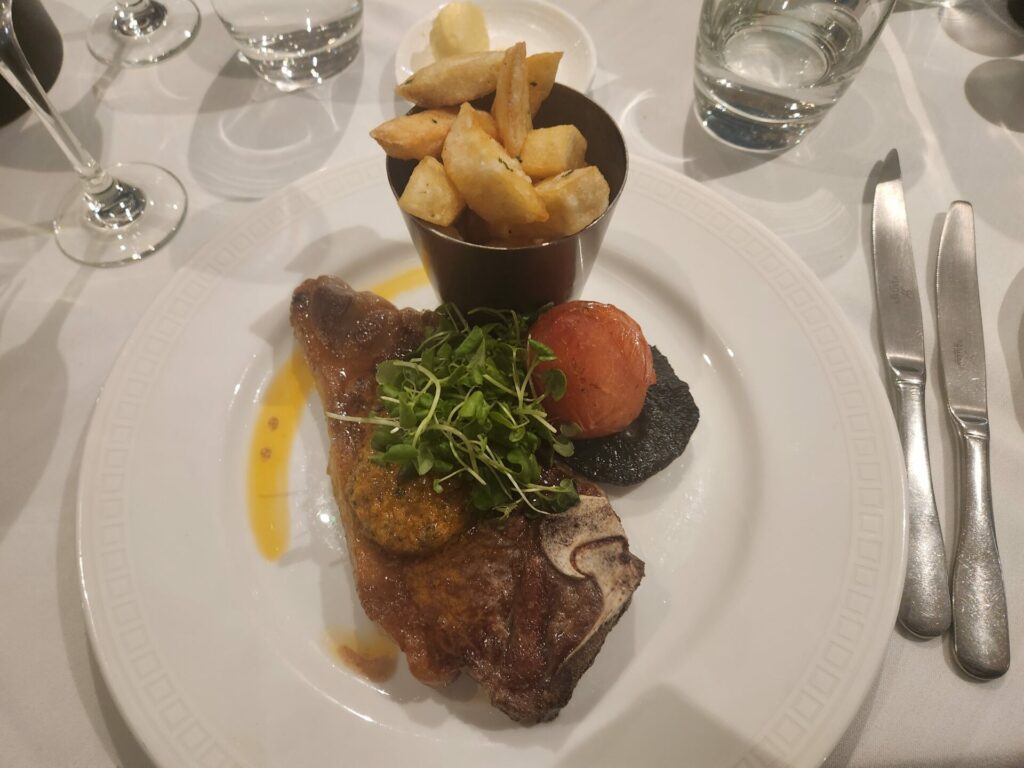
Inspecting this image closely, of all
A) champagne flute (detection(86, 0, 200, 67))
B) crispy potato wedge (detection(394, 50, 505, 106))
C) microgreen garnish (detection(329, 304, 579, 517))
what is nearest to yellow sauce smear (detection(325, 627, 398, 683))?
microgreen garnish (detection(329, 304, 579, 517))

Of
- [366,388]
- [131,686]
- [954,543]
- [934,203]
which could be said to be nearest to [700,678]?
[954,543]

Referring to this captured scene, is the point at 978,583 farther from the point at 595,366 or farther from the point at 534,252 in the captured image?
the point at 534,252

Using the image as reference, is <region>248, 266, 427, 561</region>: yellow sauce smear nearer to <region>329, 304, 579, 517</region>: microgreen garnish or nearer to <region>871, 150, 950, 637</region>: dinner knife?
<region>329, 304, 579, 517</region>: microgreen garnish

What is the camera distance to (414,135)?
166cm

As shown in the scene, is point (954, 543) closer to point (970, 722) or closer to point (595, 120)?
point (970, 722)

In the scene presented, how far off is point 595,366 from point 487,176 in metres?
0.57

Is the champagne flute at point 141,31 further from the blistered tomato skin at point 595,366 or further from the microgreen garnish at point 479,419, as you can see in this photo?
the blistered tomato skin at point 595,366

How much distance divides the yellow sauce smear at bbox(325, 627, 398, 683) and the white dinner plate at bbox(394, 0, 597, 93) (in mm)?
2107

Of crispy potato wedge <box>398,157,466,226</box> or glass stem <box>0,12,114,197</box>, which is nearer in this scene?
crispy potato wedge <box>398,157,466,226</box>

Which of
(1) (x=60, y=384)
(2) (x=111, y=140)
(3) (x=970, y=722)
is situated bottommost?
(3) (x=970, y=722)

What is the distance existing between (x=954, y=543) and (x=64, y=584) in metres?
2.43

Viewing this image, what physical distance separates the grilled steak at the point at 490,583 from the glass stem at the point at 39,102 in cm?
158

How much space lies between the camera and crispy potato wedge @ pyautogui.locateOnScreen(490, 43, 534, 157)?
1.65 m

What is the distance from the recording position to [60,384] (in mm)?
2168
